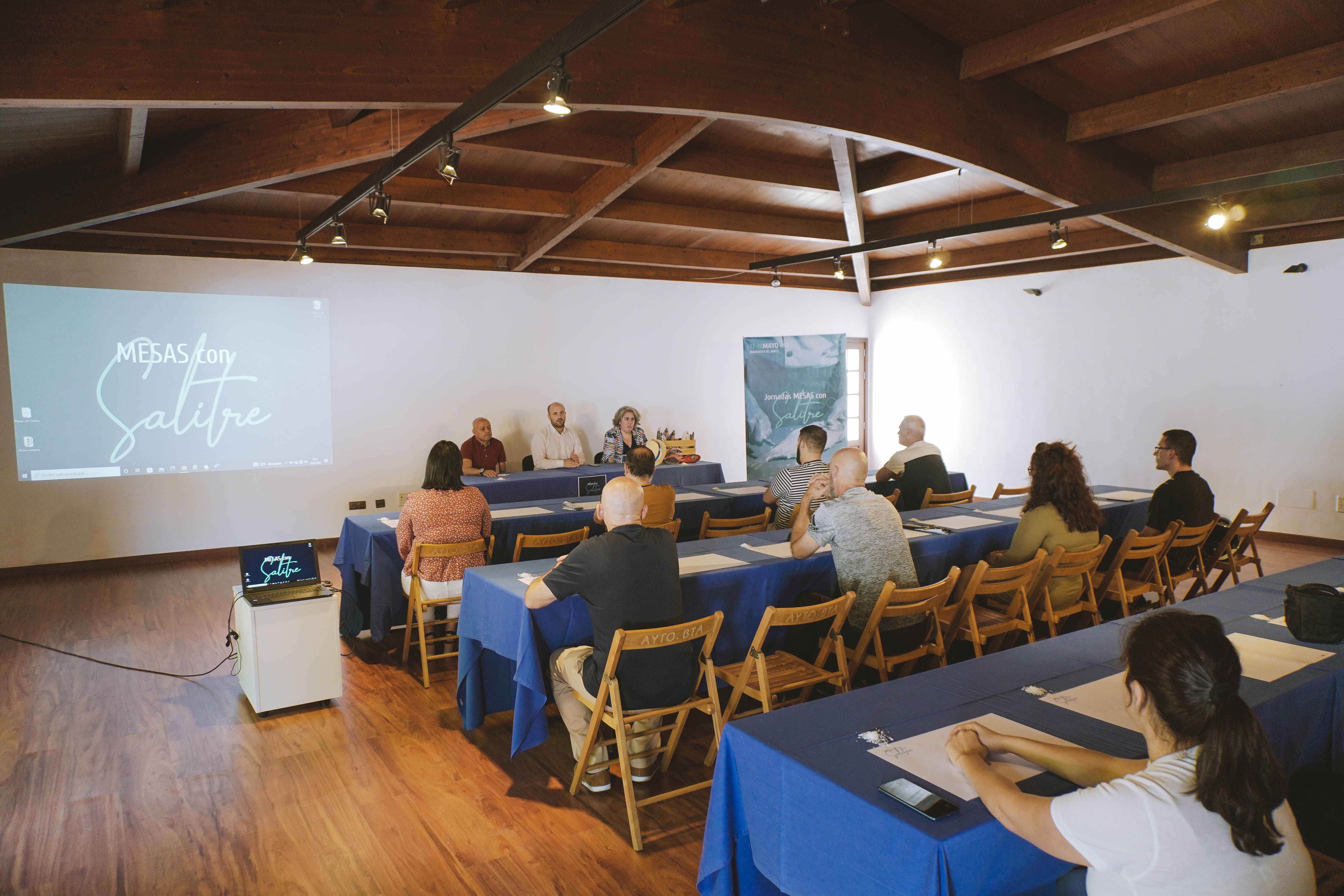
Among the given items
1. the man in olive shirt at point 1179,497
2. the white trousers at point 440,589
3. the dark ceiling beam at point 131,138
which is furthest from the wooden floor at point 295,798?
the man in olive shirt at point 1179,497

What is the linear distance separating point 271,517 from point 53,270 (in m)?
2.78

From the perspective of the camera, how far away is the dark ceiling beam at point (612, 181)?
5312mm

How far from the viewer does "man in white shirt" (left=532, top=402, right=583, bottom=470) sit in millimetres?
8766

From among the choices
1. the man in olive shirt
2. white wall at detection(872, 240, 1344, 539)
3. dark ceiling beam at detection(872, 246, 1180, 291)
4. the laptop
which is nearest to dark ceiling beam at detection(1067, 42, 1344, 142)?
the man in olive shirt

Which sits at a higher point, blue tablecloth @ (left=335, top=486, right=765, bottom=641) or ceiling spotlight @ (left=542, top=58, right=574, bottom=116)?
ceiling spotlight @ (left=542, top=58, right=574, bottom=116)

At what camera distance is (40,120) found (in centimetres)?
431

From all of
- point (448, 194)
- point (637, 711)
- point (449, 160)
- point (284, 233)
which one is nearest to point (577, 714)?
point (637, 711)

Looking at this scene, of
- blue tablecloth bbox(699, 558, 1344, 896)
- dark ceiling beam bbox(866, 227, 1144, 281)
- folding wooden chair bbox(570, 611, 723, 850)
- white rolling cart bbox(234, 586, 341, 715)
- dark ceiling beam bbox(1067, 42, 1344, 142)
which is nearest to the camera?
blue tablecloth bbox(699, 558, 1344, 896)

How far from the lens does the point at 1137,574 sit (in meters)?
4.95

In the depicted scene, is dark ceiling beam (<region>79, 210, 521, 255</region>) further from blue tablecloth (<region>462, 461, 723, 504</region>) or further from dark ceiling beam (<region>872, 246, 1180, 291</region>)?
dark ceiling beam (<region>872, 246, 1180, 291</region>)

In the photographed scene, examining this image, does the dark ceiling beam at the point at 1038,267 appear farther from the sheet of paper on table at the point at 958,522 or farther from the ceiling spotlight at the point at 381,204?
the ceiling spotlight at the point at 381,204

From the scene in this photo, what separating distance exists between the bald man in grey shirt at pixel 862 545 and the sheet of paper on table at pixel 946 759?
1.51m

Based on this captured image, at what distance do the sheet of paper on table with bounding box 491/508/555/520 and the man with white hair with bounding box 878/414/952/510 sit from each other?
9.52 feet

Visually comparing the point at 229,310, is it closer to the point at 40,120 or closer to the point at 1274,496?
the point at 40,120
